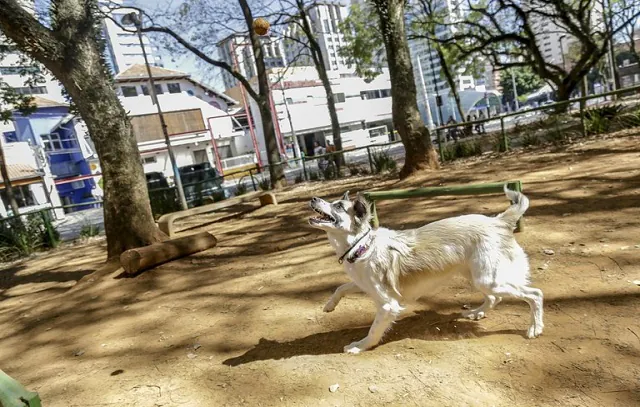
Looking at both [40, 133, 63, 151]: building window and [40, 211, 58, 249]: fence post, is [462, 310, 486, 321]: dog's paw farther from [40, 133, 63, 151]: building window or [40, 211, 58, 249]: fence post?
[40, 133, 63, 151]: building window

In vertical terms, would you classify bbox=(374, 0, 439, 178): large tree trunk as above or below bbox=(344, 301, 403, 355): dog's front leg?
above

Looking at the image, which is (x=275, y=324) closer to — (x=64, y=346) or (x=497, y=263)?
(x=497, y=263)

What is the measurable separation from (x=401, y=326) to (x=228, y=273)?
10.2ft

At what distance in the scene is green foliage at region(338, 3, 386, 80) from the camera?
74.1ft

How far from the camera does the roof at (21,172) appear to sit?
81.0 feet

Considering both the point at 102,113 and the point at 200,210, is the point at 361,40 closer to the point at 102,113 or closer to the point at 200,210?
the point at 200,210

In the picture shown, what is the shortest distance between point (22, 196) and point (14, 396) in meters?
29.8

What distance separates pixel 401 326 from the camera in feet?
10.8

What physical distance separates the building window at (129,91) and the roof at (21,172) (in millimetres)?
15388

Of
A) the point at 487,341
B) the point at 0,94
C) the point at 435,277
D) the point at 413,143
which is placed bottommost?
the point at 487,341

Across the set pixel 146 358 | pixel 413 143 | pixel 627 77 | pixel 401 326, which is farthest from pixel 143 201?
pixel 627 77

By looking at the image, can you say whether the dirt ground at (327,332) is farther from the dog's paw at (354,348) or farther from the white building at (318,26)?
the white building at (318,26)

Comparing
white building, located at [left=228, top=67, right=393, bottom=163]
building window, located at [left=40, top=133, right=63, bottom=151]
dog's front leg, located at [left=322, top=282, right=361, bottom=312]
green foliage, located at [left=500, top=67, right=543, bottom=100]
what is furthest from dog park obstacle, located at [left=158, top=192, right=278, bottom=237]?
green foliage, located at [left=500, top=67, right=543, bottom=100]

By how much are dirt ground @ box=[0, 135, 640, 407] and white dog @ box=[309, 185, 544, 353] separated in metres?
0.34
